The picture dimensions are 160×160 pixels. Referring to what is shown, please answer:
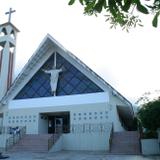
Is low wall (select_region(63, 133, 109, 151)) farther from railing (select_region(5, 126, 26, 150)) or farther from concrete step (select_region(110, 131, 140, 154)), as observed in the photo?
railing (select_region(5, 126, 26, 150))

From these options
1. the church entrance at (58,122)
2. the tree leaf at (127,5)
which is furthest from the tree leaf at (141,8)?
the church entrance at (58,122)

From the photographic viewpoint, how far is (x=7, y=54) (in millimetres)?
30500

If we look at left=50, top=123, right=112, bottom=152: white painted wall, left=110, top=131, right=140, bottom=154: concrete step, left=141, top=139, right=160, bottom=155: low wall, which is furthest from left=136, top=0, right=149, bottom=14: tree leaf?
left=50, top=123, right=112, bottom=152: white painted wall

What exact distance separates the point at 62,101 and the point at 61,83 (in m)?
1.77

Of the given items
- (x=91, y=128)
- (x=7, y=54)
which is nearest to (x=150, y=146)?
(x=91, y=128)

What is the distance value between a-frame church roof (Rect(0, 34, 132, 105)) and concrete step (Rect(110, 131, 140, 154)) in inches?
196

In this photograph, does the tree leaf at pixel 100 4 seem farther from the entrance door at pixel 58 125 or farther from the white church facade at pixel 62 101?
the entrance door at pixel 58 125

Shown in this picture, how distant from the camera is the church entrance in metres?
25.2

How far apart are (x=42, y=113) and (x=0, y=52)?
11.0 m

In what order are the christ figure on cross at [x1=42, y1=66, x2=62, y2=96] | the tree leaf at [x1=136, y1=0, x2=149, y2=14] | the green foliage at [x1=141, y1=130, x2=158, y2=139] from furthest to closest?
the christ figure on cross at [x1=42, y1=66, x2=62, y2=96] → the green foliage at [x1=141, y1=130, x2=158, y2=139] → the tree leaf at [x1=136, y1=0, x2=149, y2=14]

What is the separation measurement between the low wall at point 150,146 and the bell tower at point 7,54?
1809cm

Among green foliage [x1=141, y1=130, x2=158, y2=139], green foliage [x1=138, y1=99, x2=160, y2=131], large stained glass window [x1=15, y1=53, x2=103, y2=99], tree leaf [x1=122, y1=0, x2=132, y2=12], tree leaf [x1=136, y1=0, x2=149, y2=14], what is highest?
large stained glass window [x1=15, y1=53, x2=103, y2=99]

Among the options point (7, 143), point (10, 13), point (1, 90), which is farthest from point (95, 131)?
point (10, 13)

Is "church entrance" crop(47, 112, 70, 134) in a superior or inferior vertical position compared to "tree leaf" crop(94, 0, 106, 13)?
inferior
